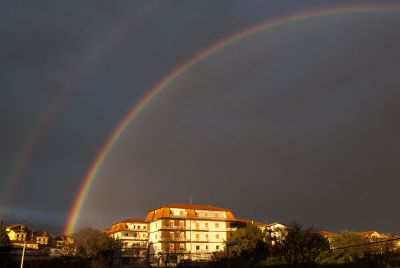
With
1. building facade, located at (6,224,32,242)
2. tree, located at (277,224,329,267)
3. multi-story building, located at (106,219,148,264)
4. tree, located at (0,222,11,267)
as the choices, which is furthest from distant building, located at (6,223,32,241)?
tree, located at (277,224,329,267)

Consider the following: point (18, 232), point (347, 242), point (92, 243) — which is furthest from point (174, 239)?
point (18, 232)

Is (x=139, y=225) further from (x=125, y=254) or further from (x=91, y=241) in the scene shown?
(x=91, y=241)

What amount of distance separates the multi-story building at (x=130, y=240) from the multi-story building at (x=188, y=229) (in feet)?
10.7

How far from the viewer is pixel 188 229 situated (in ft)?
320

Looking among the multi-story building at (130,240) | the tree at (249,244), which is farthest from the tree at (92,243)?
the tree at (249,244)

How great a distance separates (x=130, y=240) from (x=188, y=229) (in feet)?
60.8


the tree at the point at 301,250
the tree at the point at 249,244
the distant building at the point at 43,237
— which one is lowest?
the tree at the point at 301,250

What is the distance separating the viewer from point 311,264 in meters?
24.3

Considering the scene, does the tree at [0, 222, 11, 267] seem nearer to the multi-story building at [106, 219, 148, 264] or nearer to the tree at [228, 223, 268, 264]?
the tree at [228, 223, 268, 264]

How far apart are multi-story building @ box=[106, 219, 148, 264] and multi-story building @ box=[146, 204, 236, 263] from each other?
3.26m

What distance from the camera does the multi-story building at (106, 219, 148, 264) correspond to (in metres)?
99.3

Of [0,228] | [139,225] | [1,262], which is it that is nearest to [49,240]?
[139,225]

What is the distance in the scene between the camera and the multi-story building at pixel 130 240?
99.3 metres

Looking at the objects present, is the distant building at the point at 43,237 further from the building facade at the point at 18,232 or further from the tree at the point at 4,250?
the tree at the point at 4,250
